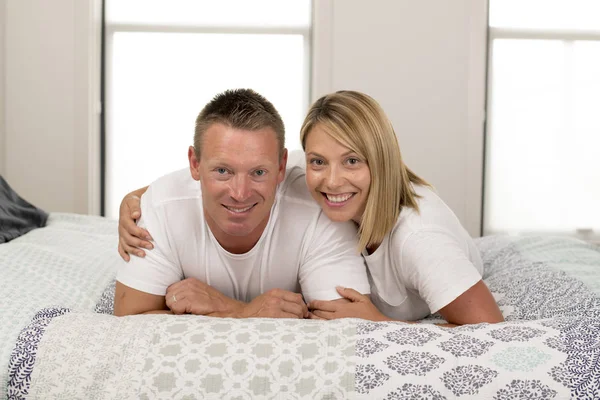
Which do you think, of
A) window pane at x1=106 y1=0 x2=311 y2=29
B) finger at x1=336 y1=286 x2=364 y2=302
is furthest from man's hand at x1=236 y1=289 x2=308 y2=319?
window pane at x1=106 y1=0 x2=311 y2=29

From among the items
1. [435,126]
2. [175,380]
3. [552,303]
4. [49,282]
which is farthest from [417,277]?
[435,126]

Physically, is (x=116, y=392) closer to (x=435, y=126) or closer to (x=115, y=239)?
(x=115, y=239)

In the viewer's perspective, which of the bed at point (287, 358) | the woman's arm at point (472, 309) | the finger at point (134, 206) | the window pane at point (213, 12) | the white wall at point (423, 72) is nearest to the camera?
the bed at point (287, 358)

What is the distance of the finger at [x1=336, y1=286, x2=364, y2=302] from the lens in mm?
1833

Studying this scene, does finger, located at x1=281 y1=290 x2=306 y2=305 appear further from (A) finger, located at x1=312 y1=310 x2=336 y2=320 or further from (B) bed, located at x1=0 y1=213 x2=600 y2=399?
(B) bed, located at x1=0 y1=213 x2=600 y2=399

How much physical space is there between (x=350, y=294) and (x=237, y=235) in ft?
1.09

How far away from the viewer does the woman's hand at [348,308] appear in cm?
179

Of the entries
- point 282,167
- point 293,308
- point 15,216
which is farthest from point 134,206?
point 15,216

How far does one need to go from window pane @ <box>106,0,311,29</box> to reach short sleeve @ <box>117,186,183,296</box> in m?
2.76

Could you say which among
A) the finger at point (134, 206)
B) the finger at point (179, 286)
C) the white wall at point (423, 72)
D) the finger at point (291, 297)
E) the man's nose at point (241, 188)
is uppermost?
the white wall at point (423, 72)

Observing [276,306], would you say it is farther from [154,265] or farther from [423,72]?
[423,72]

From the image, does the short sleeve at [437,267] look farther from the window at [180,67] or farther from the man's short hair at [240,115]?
the window at [180,67]

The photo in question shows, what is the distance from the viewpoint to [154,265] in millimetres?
Result: 1878

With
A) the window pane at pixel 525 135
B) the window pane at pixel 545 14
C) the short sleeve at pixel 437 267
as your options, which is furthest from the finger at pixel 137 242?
the window pane at pixel 545 14
